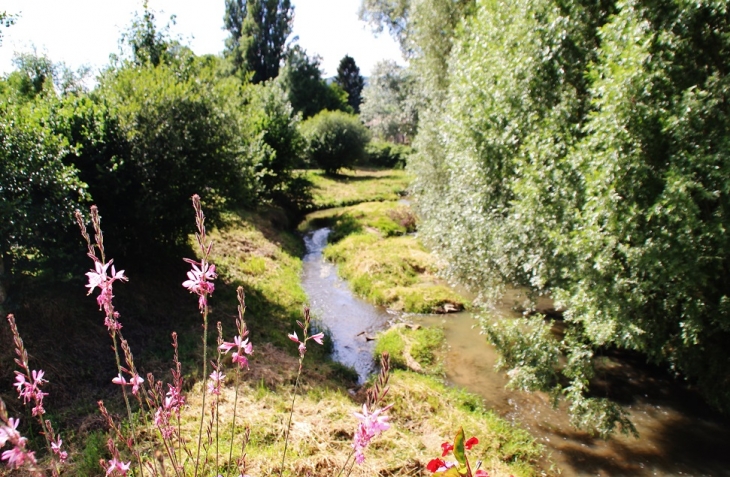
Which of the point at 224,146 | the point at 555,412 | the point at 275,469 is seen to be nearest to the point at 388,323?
the point at 555,412

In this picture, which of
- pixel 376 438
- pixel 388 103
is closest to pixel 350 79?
pixel 388 103

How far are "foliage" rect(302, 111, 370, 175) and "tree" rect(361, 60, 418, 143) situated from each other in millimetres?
3645

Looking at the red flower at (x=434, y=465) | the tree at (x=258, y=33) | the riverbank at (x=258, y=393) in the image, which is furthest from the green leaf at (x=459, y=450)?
the tree at (x=258, y=33)

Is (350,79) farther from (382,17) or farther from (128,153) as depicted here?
(128,153)

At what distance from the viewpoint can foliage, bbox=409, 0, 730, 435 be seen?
20.1ft

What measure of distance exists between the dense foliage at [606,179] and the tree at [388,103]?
24655 millimetres

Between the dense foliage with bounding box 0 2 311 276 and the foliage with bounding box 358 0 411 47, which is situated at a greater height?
the foliage with bounding box 358 0 411 47

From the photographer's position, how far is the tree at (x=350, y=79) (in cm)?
7481

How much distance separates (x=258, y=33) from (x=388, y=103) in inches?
833

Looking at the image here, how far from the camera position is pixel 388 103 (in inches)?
1575

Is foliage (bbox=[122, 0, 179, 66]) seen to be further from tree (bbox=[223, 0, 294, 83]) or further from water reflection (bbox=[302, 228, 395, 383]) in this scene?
tree (bbox=[223, 0, 294, 83])

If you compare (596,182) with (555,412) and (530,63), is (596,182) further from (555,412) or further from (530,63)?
(555,412)

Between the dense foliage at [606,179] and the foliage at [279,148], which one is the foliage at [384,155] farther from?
the dense foliage at [606,179]

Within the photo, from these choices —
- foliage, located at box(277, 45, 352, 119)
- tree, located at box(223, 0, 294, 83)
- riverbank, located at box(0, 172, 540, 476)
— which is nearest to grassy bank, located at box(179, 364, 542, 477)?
riverbank, located at box(0, 172, 540, 476)
